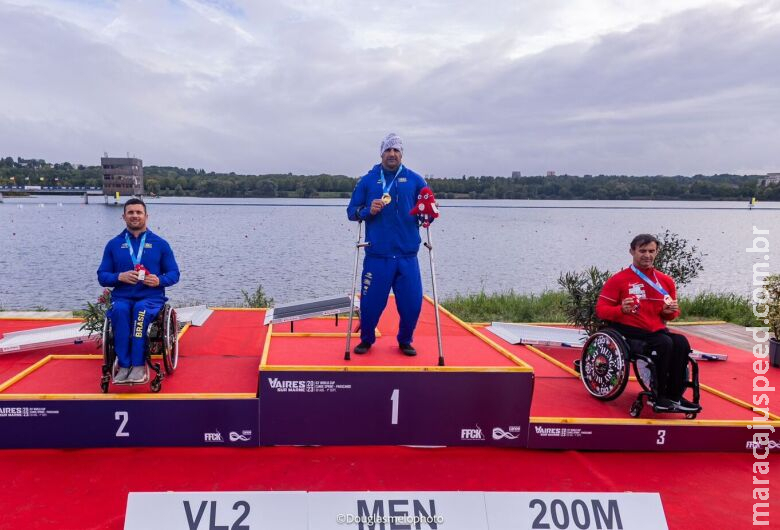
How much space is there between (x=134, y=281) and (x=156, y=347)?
0.60 meters

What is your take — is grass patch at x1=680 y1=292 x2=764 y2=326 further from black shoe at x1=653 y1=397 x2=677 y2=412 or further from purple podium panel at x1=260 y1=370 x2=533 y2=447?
purple podium panel at x1=260 y1=370 x2=533 y2=447

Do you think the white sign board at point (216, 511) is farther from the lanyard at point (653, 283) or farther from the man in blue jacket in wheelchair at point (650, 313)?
the lanyard at point (653, 283)

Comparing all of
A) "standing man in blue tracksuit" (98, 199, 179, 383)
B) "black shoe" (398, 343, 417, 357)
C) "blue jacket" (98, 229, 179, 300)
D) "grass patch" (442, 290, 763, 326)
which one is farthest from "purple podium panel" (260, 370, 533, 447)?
"grass patch" (442, 290, 763, 326)

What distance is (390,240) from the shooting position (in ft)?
A: 14.1

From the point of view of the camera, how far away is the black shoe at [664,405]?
3854 mm

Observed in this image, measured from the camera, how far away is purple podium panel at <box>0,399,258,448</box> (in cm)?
354

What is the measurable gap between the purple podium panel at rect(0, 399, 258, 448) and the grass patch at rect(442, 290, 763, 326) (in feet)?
21.1

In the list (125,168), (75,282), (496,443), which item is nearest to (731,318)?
(496,443)

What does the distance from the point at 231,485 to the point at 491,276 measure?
16.9 metres

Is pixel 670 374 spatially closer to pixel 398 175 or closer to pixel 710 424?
pixel 710 424

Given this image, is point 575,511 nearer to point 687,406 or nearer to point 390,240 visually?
point 687,406

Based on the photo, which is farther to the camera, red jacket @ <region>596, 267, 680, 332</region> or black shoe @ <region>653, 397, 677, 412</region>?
red jacket @ <region>596, 267, 680, 332</region>

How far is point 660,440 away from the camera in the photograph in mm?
3830

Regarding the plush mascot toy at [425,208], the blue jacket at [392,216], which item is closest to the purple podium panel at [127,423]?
the blue jacket at [392,216]
